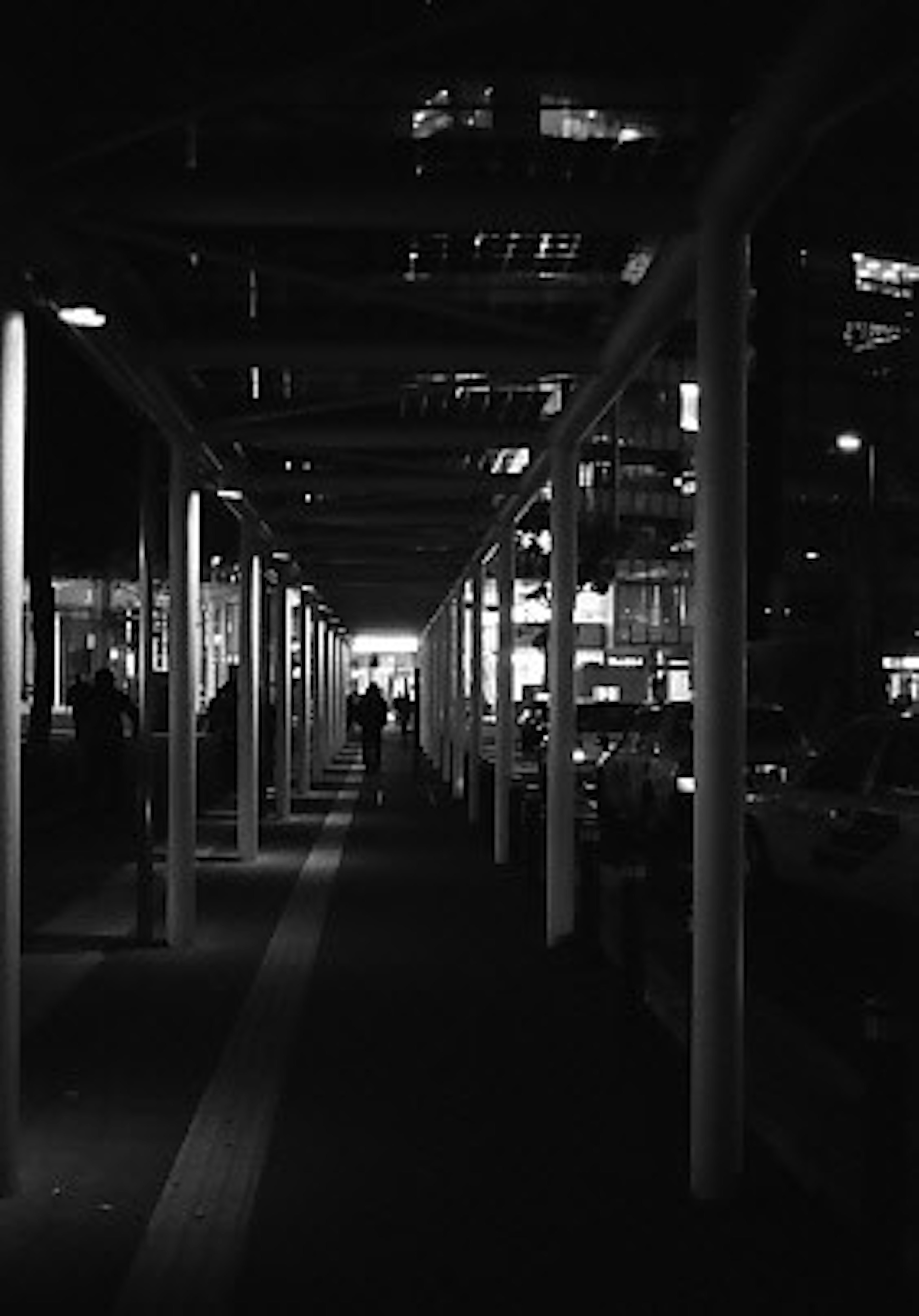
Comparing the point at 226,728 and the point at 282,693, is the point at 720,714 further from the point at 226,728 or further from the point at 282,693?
the point at 226,728

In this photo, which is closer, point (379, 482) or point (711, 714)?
point (711, 714)

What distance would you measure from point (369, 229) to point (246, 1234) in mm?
4438

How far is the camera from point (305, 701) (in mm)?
32719

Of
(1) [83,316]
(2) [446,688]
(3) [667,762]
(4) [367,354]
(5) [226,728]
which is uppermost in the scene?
(4) [367,354]

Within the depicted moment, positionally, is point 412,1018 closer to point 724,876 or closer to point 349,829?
point 724,876

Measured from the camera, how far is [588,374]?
11695 millimetres

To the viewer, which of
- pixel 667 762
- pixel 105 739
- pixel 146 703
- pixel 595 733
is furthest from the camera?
pixel 595 733

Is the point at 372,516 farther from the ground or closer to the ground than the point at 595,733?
farther from the ground

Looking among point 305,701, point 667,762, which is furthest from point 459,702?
point 667,762

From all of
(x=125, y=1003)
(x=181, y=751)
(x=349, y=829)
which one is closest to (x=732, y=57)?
(x=125, y=1003)

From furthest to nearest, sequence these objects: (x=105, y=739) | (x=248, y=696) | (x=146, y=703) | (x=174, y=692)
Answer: (x=105, y=739), (x=248, y=696), (x=174, y=692), (x=146, y=703)

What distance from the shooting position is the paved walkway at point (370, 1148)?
6.68 m

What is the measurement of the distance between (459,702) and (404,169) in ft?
82.9

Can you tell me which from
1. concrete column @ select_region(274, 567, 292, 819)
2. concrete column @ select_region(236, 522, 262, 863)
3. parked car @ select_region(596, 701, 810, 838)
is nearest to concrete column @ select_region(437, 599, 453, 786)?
parked car @ select_region(596, 701, 810, 838)
